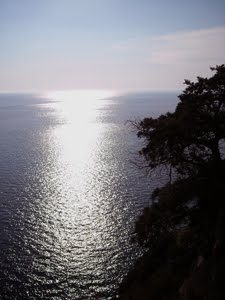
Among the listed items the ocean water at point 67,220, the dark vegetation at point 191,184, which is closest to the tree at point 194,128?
the dark vegetation at point 191,184

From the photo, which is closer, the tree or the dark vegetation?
the dark vegetation

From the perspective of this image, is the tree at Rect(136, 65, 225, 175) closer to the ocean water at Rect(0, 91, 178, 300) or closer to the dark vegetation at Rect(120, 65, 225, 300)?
the dark vegetation at Rect(120, 65, 225, 300)

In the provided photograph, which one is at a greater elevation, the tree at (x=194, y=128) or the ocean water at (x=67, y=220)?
the tree at (x=194, y=128)

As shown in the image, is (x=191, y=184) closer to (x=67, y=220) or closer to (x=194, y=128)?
(x=194, y=128)

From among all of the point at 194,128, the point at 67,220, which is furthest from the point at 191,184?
the point at 67,220

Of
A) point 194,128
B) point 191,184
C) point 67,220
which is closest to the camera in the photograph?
point 194,128

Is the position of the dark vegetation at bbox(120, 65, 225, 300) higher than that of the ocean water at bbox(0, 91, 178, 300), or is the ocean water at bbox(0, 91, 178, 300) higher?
the dark vegetation at bbox(120, 65, 225, 300)

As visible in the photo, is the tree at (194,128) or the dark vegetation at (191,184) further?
the tree at (194,128)

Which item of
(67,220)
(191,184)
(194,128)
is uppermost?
(194,128)

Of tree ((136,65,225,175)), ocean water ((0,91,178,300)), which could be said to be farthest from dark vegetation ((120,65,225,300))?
ocean water ((0,91,178,300))

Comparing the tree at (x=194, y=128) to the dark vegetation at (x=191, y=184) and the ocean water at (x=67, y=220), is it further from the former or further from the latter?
the ocean water at (x=67, y=220)

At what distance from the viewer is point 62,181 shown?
266 ft

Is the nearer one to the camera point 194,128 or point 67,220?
point 194,128

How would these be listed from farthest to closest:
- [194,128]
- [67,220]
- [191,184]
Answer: [67,220] < [191,184] < [194,128]
